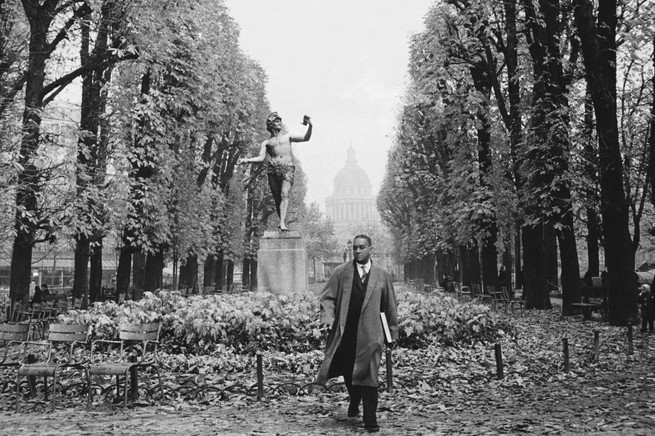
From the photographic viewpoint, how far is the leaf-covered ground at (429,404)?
665 cm

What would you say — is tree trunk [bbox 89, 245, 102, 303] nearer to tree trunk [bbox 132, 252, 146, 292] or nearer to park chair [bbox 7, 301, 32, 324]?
tree trunk [bbox 132, 252, 146, 292]

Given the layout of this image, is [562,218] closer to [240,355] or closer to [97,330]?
[240,355]

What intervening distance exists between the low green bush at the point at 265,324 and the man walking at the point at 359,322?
4475 millimetres

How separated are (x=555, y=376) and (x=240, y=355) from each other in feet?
16.7

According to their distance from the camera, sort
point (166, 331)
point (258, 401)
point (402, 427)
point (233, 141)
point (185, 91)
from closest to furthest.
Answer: point (402, 427) < point (258, 401) < point (166, 331) < point (185, 91) < point (233, 141)

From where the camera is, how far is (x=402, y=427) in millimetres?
6672

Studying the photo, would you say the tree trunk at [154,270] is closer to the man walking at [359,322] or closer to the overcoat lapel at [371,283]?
the man walking at [359,322]

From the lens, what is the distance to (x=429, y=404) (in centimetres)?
786

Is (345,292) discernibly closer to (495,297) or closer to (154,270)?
(495,297)

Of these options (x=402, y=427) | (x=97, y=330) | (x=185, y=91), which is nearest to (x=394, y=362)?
(x=402, y=427)

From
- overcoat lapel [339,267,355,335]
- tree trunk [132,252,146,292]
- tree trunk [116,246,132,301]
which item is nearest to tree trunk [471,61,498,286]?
tree trunk [116,246,132,301]

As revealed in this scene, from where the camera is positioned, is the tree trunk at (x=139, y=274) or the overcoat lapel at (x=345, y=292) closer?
the overcoat lapel at (x=345, y=292)

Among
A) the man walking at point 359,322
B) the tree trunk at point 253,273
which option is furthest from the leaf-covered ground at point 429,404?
the tree trunk at point 253,273

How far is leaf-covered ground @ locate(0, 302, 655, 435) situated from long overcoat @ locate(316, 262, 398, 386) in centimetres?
68
